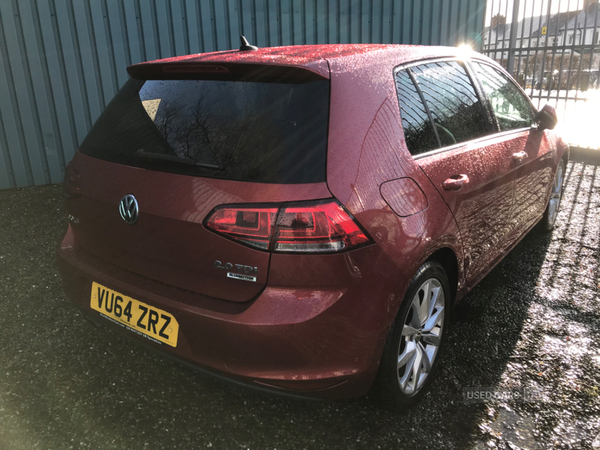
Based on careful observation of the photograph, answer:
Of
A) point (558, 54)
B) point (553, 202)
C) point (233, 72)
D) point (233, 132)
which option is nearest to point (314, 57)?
point (233, 72)

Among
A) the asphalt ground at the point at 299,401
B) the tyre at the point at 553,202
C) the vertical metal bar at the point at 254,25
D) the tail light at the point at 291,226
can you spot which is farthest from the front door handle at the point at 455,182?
the vertical metal bar at the point at 254,25

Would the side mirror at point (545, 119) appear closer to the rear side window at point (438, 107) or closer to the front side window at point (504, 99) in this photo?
the front side window at point (504, 99)

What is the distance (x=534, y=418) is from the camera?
7.24ft

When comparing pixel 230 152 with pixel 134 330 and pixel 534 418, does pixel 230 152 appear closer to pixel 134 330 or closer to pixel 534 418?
pixel 134 330

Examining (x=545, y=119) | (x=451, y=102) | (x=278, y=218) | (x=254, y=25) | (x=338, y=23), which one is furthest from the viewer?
(x=338, y=23)

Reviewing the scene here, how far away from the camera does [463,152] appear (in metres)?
2.43

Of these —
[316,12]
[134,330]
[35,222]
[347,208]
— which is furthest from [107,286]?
[316,12]

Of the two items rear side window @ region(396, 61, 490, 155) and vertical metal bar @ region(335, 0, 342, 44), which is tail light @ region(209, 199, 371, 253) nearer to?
rear side window @ region(396, 61, 490, 155)

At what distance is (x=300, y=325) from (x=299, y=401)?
1.15 feet

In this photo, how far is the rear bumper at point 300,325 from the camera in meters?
1.68

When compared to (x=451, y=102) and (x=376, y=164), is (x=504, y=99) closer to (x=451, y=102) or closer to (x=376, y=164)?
(x=451, y=102)

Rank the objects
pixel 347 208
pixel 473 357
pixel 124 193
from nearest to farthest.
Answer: pixel 347 208, pixel 124 193, pixel 473 357

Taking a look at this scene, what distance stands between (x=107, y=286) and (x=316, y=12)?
241 inches

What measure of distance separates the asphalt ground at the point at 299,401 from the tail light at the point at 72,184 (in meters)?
0.70
